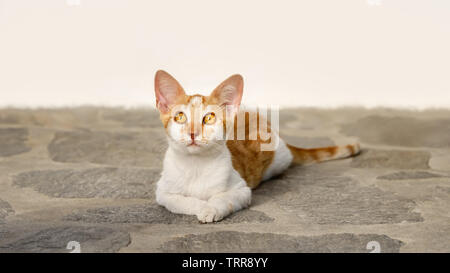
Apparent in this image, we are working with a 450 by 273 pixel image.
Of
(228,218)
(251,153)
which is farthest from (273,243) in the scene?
(251,153)

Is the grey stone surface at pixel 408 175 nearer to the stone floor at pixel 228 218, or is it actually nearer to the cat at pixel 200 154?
the stone floor at pixel 228 218

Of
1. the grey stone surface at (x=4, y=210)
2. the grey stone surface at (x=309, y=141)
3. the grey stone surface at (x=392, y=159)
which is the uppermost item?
Result: the grey stone surface at (x=4, y=210)

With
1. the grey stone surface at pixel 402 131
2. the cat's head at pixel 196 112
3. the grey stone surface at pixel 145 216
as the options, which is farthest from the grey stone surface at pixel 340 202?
the grey stone surface at pixel 402 131

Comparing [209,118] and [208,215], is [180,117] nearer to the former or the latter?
[209,118]

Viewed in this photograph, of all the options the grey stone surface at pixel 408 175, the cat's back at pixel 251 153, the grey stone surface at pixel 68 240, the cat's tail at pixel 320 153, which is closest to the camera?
the grey stone surface at pixel 68 240

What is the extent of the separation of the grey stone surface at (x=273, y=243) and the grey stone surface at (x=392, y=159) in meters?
1.19

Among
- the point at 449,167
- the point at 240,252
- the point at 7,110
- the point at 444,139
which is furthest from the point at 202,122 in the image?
the point at 7,110

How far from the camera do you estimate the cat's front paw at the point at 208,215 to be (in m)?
1.79

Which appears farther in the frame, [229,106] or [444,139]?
[444,139]

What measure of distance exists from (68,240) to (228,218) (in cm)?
55

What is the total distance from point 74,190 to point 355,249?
50.4 inches

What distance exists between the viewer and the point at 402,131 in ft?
12.8

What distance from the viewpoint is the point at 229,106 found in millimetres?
1938

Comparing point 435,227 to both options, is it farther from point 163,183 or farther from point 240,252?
point 163,183
